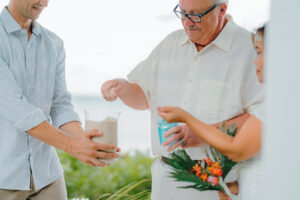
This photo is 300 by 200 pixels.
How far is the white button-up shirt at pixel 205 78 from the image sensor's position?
4.60ft

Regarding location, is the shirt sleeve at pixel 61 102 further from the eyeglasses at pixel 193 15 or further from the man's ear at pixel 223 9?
the man's ear at pixel 223 9

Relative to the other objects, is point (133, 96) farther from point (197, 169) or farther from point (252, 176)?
point (252, 176)

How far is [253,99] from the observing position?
133cm

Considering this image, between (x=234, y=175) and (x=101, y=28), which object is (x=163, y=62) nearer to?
(x=234, y=175)

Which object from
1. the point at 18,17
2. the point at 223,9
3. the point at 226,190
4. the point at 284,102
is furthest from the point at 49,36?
the point at 284,102

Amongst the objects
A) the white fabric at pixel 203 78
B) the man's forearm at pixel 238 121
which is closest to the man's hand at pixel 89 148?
the white fabric at pixel 203 78

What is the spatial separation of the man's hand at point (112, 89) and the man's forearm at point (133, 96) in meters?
0.02

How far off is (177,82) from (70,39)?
3471 mm

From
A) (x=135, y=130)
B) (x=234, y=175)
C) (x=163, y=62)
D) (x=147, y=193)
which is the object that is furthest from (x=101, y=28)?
(x=234, y=175)

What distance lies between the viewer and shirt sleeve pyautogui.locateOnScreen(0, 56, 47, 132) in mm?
1602

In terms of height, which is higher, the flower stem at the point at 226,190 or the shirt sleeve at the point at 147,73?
the shirt sleeve at the point at 147,73

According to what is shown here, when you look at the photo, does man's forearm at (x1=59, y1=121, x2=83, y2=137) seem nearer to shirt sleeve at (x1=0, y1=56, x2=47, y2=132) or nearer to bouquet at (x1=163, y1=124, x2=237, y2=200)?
shirt sleeve at (x1=0, y1=56, x2=47, y2=132)

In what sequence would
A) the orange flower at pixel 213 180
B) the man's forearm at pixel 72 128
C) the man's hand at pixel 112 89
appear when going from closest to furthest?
the orange flower at pixel 213 180 → the man's hand at pixel 112 89 → the man's forearm at pixel 72 128

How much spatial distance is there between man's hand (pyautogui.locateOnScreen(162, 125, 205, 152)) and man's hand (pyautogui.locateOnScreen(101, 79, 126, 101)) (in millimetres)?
461
